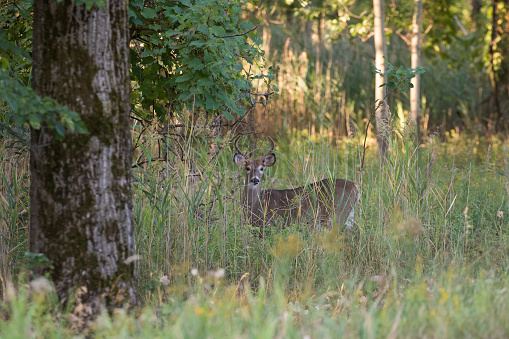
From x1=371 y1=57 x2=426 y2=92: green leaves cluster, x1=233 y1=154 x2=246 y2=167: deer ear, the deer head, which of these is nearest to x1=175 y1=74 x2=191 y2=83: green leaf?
x1=371 y1=57 x2=426 y2=92: green leaves cluster

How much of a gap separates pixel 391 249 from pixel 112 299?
6.54 feet

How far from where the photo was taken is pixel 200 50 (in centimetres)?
438

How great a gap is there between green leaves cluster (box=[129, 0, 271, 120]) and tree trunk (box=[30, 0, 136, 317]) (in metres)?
1.05

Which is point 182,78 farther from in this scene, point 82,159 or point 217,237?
point 82,159

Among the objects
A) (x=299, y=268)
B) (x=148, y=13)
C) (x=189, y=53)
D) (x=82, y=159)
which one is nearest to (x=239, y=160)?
(x=189, y=53)

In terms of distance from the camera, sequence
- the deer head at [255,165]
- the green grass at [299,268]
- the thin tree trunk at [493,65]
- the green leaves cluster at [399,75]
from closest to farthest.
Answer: the green grass at [299,268] < the green leaves cluster at [399,75] < the deer head at [255,165] < the thin tree trunk at [493,65]

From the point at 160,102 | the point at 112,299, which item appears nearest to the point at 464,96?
the point at 160,102

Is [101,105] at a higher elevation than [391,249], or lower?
higher

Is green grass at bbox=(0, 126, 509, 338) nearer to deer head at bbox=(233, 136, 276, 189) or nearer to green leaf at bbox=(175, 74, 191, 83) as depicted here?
green leaf at bbox=(175, 74, 191, 83)

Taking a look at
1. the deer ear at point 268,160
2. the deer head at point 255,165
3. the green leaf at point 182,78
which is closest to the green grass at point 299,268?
the green leaf at point 182,78

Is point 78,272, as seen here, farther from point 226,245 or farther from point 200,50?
point 200,50

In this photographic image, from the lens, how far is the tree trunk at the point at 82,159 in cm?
306

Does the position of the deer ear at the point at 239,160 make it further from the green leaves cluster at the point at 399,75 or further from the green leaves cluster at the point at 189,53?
the green leaves cluster at the point at 399,75

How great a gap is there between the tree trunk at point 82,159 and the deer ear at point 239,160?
2.67 metres
